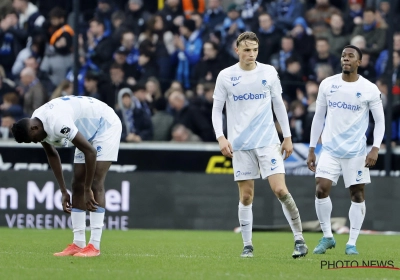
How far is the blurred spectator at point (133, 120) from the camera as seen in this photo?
49.9 ft

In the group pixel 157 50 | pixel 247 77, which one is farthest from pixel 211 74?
pixel 247 77

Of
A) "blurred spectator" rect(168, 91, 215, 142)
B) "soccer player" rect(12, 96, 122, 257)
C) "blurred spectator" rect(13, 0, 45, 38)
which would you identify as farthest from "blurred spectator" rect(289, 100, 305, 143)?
"soccer player" rect(12, 96, 122, 257)

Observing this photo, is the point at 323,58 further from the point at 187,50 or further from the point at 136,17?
the point at 136,17

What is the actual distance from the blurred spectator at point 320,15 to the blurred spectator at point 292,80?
1200 millimetres

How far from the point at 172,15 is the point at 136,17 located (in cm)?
72

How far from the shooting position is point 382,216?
1497 centimetres

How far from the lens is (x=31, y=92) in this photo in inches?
619

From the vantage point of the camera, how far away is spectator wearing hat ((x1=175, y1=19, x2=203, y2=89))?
52.9ft

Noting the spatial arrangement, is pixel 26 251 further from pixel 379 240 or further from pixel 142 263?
pixel 379 240

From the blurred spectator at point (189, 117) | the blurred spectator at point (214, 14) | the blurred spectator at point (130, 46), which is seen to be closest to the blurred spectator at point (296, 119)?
the blurred spectator at point (189, 117)

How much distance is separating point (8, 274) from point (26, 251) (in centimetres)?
237

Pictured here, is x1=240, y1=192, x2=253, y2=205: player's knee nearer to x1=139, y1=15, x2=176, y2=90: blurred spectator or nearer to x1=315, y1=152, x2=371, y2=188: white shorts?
x1=315, y1=152, x2=371, y2=188: white shorts

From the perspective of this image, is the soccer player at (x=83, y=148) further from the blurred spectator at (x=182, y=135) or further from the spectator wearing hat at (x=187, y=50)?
the spectator wearing hat at (x=187, y=50)

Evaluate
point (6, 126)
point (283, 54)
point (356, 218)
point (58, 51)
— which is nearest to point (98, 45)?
point (58, 51)
